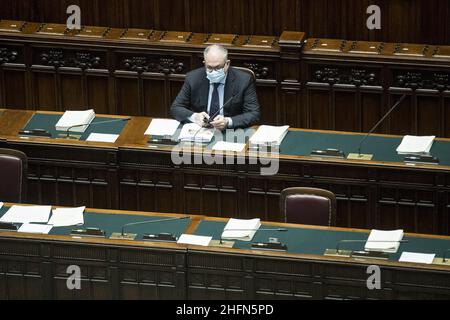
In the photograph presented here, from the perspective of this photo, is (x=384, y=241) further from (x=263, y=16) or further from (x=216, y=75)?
(x=263, y=16)

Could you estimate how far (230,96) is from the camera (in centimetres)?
1350

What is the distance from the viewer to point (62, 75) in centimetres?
1554

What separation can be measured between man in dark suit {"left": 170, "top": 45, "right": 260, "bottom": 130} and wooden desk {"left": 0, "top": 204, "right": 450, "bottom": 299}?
1873 millimetres

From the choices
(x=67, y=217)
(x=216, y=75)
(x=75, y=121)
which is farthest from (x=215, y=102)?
(x=67, y=217)

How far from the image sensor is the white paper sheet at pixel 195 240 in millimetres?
11383

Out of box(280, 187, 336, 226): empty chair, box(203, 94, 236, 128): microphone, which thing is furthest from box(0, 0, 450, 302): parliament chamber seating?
box(203, 94, 236, 128): microphone

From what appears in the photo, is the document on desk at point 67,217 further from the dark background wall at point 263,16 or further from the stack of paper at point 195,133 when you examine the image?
the dark background wall at point 263,16

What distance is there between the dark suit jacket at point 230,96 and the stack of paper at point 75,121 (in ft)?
2.92

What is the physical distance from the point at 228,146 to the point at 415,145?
5.84ft

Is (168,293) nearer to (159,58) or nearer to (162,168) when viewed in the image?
(162,168)
